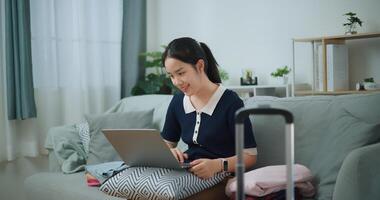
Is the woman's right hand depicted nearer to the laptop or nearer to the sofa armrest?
the laptop

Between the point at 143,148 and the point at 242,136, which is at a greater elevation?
the point at 242,136

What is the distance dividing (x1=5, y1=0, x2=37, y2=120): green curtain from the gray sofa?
0.98m

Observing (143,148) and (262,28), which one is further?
(262,28)

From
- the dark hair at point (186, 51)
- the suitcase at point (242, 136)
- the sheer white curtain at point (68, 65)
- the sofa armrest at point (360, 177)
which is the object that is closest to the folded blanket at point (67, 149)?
the sheer white curtain at point (68, 65)

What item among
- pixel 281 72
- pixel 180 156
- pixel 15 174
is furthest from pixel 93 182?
pixel 281 72

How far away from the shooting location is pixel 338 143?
5.71ft

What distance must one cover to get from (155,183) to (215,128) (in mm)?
349

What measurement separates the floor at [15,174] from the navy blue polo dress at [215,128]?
62.5 inches

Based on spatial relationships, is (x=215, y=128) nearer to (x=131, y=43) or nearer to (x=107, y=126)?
(x=107, y=126)

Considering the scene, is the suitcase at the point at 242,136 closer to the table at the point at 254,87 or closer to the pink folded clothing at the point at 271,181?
the pink folded clothing at the point at 271,181

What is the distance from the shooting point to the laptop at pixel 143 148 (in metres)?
1.54

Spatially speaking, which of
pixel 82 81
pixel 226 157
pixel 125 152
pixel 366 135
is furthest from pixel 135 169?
pixel 82 81

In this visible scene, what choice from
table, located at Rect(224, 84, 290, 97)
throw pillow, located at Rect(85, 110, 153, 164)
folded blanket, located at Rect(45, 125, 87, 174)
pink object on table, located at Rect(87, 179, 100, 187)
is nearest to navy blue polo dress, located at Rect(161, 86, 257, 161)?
pink object on table, located at Rect(87, 179, 100, 187)

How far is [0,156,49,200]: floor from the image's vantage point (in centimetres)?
297
